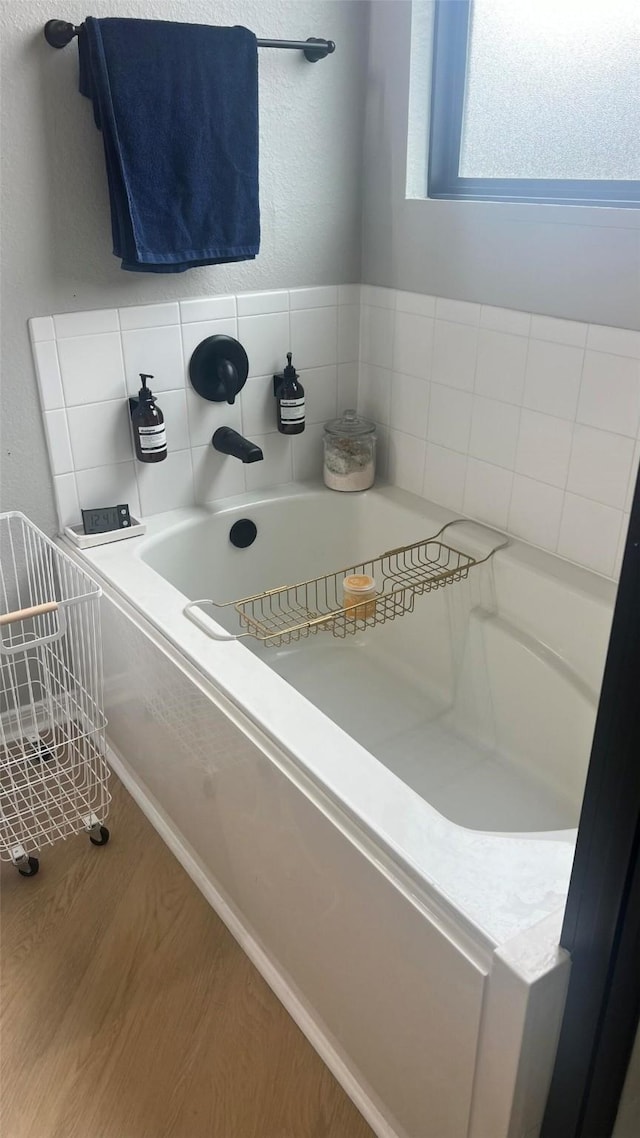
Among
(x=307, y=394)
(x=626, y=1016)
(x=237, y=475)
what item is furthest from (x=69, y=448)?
(x=626, y=1016)

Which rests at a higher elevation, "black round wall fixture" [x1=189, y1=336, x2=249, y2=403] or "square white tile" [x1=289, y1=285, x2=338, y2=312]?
"square white tile" [x1=289, y1=285, x2=338, y2=312]

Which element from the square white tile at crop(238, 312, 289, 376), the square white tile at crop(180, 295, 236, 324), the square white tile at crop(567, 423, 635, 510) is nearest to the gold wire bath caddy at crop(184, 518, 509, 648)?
the square white tile at crop(567, 423, 635, 510)

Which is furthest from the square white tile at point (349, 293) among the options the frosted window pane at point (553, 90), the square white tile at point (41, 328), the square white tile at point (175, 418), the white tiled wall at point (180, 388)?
the square white tile at point (41, 328)

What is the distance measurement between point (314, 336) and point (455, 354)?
425mm

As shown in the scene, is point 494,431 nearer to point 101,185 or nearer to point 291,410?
point 291,410

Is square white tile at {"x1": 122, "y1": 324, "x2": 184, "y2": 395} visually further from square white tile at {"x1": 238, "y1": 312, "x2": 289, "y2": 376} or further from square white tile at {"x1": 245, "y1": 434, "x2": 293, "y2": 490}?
square white tile at {"x1": 245, "y1": 434, "x2": 293, "y2": 490}

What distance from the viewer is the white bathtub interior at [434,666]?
1.64 meters

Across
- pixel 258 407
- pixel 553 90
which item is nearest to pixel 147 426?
pixel 258 407

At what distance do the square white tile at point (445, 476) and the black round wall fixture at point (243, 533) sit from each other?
460 mm

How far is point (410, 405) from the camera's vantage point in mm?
2078

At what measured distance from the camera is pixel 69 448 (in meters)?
1.87

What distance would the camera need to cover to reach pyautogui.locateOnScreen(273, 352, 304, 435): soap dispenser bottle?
2067 mm

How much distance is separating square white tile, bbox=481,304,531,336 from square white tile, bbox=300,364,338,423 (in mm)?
522

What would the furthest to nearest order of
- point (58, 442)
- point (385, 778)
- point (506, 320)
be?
point (58, 442) → point (506, 320) → point (385, 778)
